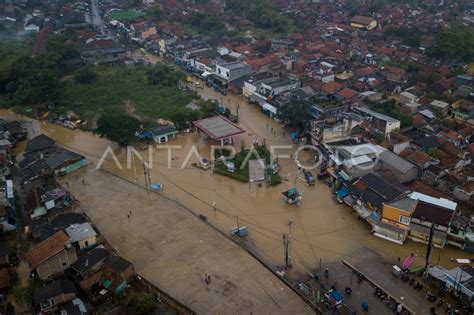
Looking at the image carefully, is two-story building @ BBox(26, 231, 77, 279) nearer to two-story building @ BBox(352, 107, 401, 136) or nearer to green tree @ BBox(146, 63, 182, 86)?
two-story building @ BBox(352, 107, 401, 136)

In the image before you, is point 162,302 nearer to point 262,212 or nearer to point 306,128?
point 262,212

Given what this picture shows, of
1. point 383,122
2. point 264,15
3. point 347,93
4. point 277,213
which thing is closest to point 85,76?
point 347,93

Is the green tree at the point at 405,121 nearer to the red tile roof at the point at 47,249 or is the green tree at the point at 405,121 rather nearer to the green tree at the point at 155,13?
the red tile roof at the point at 47,249

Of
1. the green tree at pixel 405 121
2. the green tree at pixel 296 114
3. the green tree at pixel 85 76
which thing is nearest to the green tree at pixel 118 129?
the green tree at pixel 296 114

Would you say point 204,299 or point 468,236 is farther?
point 468,236

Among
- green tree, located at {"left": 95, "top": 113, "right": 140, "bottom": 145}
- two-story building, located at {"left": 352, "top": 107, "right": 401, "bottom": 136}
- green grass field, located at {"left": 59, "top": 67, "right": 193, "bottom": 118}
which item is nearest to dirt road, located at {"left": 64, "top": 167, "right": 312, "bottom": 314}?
green tree, located at {"left": 95, "top": 113, "right": 140, "bottom": 145}

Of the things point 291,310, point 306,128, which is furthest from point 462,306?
point 306,128
